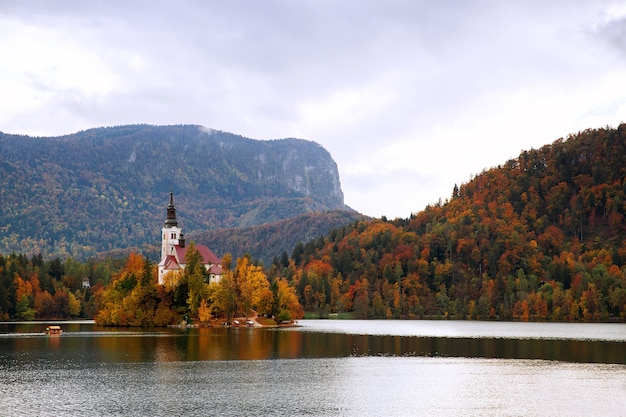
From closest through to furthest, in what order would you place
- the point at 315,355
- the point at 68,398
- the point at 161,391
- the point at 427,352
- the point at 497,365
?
the point at 68,398
the point at 161,391
the point at 497,365
the point at 315,355
the point at 427,352

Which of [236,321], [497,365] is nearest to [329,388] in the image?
[497,365]

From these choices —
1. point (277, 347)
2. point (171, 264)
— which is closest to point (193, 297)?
point (171, 264)

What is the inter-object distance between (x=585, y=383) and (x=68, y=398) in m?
48.6

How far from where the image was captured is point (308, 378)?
79312 millimetres

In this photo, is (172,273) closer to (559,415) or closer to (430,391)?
(430,391)

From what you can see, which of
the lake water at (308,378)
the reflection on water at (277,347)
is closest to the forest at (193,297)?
the reflection on water at (277,347)

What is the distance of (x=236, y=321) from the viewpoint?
592 ft

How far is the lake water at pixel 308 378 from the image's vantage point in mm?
62344

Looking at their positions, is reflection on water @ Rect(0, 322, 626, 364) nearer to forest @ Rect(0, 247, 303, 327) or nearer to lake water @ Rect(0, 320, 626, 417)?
lake water @ Rect(0, 320, 626, 417)

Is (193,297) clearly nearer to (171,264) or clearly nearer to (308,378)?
(171,264)

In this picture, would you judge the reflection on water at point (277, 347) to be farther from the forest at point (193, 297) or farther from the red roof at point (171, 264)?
the red roof at point (171, 264)

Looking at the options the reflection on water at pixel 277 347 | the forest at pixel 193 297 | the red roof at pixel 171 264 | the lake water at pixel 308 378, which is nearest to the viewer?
the lake water at pixel 308 378

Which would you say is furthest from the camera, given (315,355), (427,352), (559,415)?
(427,352)

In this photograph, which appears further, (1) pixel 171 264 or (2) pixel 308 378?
(1) pixel 171 264
